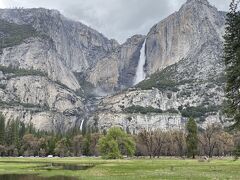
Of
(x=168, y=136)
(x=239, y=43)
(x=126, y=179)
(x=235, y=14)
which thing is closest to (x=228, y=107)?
(x=239, y=43)

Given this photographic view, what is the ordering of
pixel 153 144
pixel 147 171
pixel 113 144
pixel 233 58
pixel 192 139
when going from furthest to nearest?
pixel 153 144, pixel 192 139, pixel 113 144, pixel 147 171, pixel 233 58

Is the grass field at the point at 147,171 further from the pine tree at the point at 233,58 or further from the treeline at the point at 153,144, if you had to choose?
the treeline at the point at 153,144

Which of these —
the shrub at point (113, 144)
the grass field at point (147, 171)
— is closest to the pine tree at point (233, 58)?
the grass field at point (147, 171)

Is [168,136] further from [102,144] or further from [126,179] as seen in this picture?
[126,179]

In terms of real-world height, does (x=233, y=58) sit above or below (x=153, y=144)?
above

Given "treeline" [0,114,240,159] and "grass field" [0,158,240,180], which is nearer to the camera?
"grass field" [0,158,240,180]

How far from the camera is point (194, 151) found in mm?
138000

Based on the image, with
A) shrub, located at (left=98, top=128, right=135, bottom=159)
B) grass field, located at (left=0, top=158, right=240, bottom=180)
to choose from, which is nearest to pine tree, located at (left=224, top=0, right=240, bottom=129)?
grass field, located at (left=0, top=158, right=240, bottom=180)

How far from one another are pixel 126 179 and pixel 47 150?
6281 inches

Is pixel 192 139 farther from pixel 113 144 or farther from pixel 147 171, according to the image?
pixel 147 171

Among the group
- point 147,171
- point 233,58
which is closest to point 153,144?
point 147,171

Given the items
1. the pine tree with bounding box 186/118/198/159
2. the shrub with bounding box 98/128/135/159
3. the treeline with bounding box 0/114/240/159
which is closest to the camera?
the shrub with bounding box 98/128/135/159

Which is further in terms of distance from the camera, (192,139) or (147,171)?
(192,139)

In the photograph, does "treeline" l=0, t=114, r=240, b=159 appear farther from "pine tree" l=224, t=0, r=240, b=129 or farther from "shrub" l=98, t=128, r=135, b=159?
"pine tree" l=224, t=0, r=240, b=129
